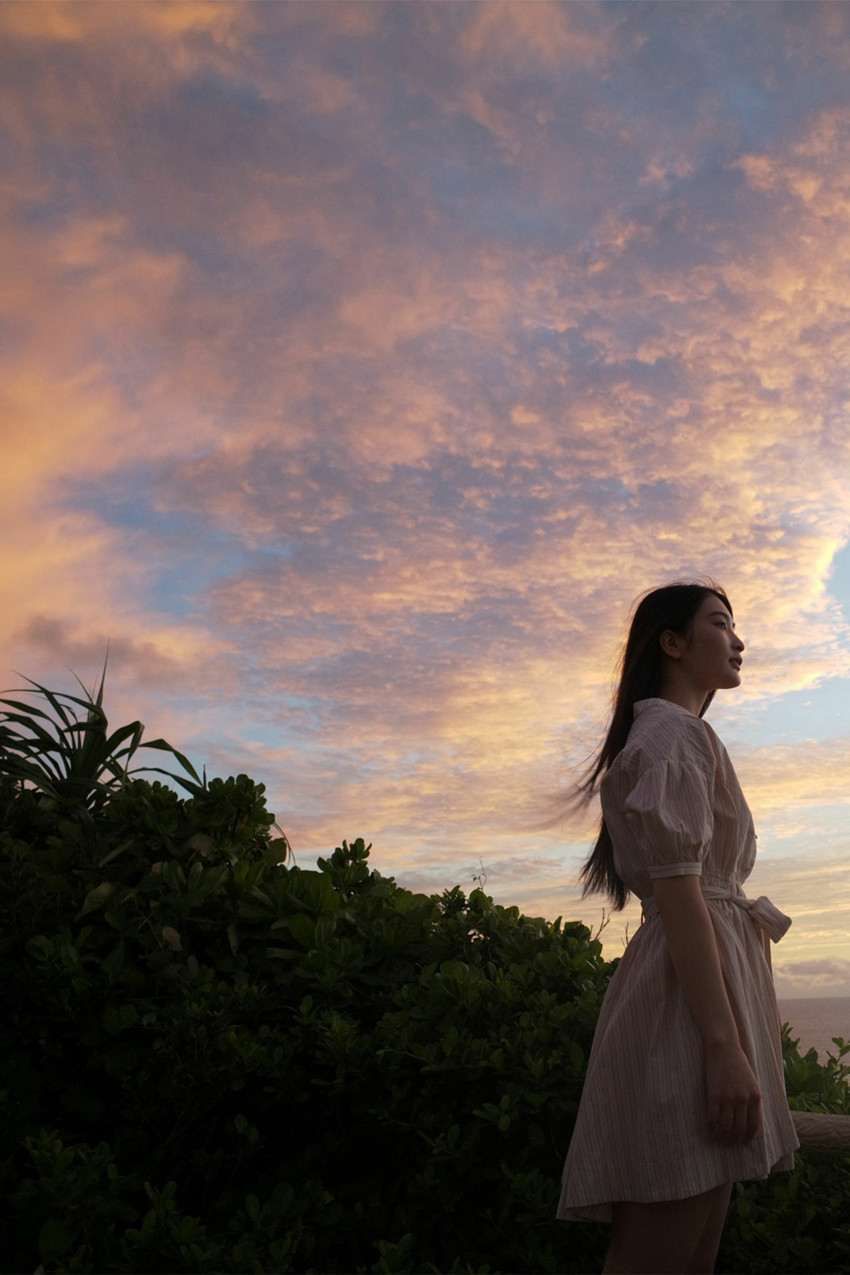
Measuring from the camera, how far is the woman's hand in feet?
7.17

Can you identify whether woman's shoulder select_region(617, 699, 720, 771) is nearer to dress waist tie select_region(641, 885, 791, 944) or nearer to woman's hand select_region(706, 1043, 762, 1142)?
dress waist tie select_region(641, 885, 791, 944)

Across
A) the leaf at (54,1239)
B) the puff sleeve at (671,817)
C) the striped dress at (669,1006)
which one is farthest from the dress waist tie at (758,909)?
the leaf at (54,1239)

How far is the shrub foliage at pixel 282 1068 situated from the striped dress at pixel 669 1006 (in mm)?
713

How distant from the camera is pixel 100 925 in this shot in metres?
3.78

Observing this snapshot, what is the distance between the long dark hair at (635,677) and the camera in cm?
293

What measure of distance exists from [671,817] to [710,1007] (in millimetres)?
425

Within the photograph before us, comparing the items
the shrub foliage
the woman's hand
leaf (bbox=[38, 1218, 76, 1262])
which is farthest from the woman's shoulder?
leaf (bbox=[38, 1218, 76, 1262])

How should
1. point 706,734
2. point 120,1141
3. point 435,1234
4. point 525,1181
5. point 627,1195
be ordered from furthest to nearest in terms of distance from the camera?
1. point 120,1141
2. point 435,1234
3. point 525,1181
4. point 706,734
5. point 627,1195

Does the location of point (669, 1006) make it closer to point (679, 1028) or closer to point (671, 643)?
point (679, 1028)

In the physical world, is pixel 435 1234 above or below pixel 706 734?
below

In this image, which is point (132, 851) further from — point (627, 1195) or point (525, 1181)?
point (627, 1195)

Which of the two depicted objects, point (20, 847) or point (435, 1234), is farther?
point (20, 847)

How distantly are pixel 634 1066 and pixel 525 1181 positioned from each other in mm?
877

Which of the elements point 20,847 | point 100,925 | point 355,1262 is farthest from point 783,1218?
point 20,847
